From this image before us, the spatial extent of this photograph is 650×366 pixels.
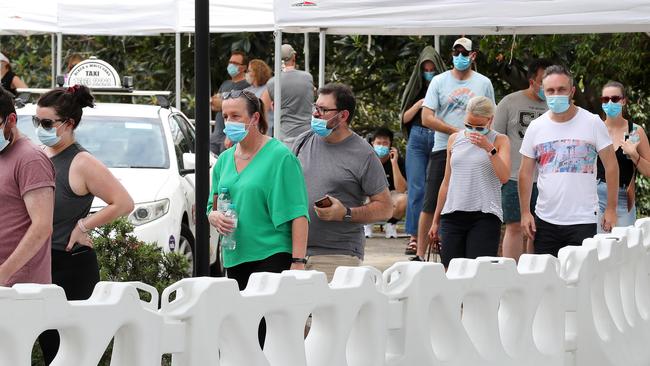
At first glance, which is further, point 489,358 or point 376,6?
point 376,6

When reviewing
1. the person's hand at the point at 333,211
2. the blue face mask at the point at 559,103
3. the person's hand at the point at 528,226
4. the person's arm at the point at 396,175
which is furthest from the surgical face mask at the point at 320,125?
the person's arm at the point at 396,175

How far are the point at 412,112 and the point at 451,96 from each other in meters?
1.08

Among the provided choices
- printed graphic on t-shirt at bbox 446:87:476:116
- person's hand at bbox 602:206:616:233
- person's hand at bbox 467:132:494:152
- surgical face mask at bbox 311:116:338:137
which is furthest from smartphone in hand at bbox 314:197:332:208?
printed graphic on t-shirt at bbox 446:87:476:116

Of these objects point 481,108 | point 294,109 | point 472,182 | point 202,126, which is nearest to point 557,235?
point 472,182

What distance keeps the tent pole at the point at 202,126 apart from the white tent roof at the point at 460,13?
11.7 ft

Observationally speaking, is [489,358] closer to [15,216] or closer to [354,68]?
[15,216]

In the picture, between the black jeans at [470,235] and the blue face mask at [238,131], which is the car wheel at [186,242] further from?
the blue face mask at [238,131]

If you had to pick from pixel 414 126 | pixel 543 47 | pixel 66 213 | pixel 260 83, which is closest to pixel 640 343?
pixel 66 213

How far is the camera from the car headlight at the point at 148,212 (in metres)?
12.0

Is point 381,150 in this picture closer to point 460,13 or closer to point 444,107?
point 444,107

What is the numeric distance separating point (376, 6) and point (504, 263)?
5.19 m

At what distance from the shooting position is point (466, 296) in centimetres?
661

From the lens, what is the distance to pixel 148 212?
1208 centimetres

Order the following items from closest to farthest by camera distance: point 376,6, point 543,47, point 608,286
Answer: point 608,286, point 376,6, point 543,47
